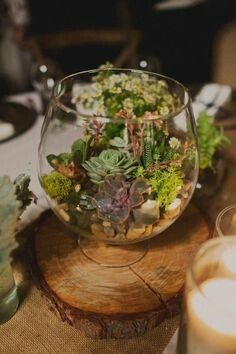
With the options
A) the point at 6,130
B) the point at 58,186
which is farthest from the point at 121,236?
the point at 6,130

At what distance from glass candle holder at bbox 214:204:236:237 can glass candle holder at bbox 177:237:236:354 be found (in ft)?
0.28

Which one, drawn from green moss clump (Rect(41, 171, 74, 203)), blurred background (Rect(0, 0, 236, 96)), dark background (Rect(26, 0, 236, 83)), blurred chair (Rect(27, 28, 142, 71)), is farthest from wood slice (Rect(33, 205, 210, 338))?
dark background (Rect(26, 0, 236, 83))

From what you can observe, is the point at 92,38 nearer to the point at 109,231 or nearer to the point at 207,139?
the point at 207,139

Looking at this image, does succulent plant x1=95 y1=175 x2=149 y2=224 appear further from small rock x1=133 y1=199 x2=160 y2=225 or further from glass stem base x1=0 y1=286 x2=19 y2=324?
glass stem base x1=0 y1=286 x2=19 y2=324

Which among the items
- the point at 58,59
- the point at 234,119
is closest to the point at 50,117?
the point at 234,119

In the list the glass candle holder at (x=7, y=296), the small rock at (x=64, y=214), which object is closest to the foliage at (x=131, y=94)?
the small rock at (x=64, y=214)

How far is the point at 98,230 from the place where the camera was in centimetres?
72

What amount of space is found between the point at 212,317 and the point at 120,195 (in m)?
0.23

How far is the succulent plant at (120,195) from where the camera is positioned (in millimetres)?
652

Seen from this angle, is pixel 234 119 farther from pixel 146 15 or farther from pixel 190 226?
pixel 146 15

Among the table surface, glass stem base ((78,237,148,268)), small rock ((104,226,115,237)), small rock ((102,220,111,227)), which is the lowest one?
the table surface

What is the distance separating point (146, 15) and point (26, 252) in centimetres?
212

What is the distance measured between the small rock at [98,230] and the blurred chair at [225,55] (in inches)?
81.8

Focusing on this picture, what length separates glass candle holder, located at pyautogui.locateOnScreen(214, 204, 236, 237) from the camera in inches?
25.1
